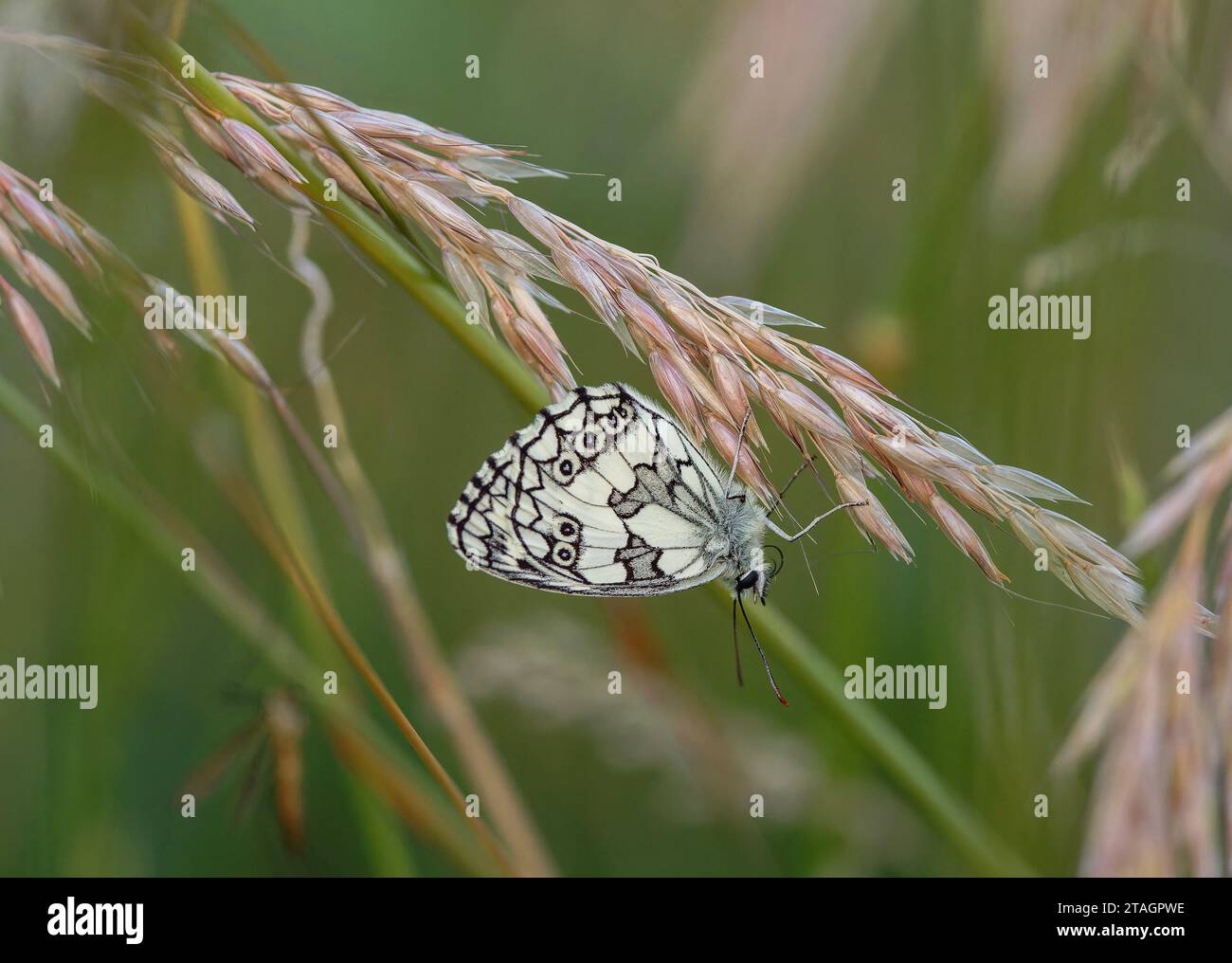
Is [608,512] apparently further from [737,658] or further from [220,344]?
[220,344]

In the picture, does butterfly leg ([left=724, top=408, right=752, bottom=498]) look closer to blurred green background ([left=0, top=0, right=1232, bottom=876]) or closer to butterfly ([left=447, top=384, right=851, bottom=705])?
butterfly ([left=447, top=384, right=851, bottom=705])

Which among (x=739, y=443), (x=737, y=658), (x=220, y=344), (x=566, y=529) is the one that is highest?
(x=220, y=344)

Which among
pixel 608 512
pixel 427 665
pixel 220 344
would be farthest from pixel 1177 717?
pixel 220 344

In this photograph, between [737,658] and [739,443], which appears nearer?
[739,443]

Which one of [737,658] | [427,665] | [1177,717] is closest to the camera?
[1177,717]

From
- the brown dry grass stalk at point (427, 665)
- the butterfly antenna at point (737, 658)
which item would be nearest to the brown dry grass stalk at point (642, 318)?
the brown dry grass stalk at point (427, 665)

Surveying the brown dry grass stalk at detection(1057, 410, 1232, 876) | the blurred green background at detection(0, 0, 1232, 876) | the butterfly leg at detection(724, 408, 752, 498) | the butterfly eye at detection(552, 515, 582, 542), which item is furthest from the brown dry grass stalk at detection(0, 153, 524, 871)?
the brown dry grass stalk at detection(1057, 410, 1232, 876)
